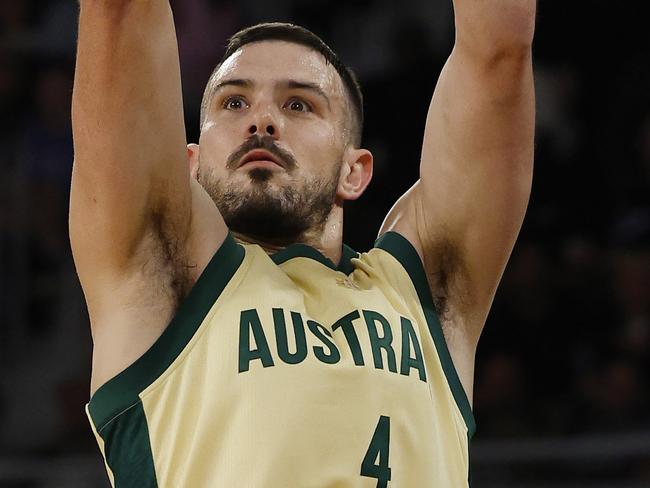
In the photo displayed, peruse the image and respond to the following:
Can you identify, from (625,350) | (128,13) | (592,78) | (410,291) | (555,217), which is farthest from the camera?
(592,78)

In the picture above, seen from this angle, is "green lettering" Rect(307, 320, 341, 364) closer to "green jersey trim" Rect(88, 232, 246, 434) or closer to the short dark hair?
"green jersey trim" Rect(88, 232, 246, 434)

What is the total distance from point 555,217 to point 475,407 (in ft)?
3.59

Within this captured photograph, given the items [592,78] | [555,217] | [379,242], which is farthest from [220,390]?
[592,78]

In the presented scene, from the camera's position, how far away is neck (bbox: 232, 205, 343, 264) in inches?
122

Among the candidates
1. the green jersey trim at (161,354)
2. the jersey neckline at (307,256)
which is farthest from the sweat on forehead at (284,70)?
the green jersey trim at (161,354)

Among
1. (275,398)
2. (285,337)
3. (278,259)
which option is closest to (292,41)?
(278,259)

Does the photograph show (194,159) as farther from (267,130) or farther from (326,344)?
(326,344)

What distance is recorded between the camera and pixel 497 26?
296 centimetres

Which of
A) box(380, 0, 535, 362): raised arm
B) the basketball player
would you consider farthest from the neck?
box(380, 0, 535, 362): raised arm

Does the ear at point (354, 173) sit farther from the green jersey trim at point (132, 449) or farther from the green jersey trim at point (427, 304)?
the green jersey trim at point (132, 449)

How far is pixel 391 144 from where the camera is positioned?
265 inches

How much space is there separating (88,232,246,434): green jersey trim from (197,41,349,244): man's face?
282 millimetres

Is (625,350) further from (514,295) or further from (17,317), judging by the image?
(17,317)

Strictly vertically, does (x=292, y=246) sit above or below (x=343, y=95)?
below
